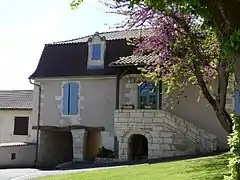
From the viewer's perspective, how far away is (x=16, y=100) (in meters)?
33.9

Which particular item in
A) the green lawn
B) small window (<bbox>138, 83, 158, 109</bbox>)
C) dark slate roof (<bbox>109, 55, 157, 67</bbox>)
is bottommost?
the green lawn

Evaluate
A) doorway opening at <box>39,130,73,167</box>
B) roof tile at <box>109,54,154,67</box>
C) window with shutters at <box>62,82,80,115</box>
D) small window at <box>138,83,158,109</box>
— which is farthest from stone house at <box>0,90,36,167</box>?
roof tile at <box>109,54,154,67</box>

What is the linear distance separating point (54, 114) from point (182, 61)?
1187 cm

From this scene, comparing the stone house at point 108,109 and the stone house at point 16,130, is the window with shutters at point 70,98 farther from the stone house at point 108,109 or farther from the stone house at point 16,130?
the stone house at point 16,130

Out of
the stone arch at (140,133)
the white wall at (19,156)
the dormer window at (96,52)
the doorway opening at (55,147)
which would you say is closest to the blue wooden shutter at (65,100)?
the dormer window at (96,52)

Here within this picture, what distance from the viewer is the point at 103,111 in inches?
1003

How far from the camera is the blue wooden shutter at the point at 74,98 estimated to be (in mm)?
26125

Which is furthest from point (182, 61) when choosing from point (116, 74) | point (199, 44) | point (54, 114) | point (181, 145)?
point (54, 114)

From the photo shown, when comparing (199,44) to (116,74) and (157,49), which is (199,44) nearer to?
(157,49)

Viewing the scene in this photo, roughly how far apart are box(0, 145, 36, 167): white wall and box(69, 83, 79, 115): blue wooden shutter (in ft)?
10.4

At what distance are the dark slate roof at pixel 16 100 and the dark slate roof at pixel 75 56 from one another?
16.4ft

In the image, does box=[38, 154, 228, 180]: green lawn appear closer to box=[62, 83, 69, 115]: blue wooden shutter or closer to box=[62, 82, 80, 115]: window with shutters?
box=[62, 82, 80, 115]: window with shutters

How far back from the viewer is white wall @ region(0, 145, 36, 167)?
83.9 ft

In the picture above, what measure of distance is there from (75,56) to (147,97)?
533 cm
